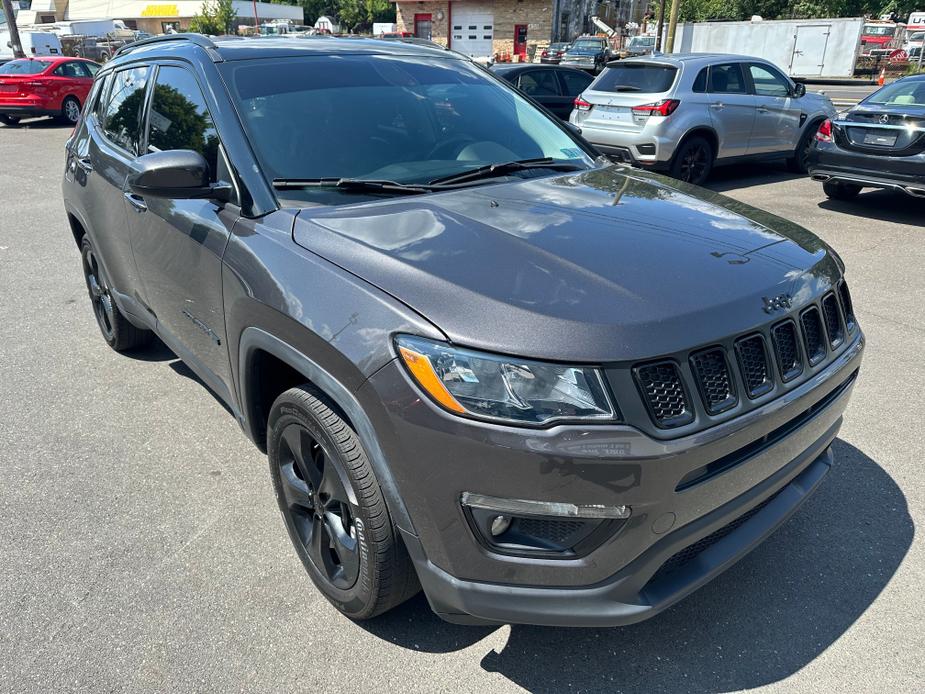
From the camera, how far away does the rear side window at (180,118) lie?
2.82m

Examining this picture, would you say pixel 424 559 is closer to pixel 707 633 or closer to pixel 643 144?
pixel 707 633

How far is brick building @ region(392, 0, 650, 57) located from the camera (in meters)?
47.8

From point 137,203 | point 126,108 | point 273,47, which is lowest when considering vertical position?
point 137,203

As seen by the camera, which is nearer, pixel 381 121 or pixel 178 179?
pixel 178 179

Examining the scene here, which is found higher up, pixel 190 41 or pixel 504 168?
pixel 190 41

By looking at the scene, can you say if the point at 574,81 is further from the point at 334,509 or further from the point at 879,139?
the point at 334,509

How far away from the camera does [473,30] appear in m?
49.5

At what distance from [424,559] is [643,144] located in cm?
811

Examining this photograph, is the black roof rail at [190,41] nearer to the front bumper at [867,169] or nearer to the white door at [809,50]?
the front bumper at [867,169]

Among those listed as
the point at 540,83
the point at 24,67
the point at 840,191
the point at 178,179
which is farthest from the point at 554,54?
the point at 178,179

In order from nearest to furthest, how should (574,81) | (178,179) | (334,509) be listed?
(334,509) < (178,179) < (574,81)

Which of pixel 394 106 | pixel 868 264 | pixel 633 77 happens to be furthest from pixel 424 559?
pixel 633 77

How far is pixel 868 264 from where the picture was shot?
6.39 m

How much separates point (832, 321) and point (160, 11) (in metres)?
78.4
